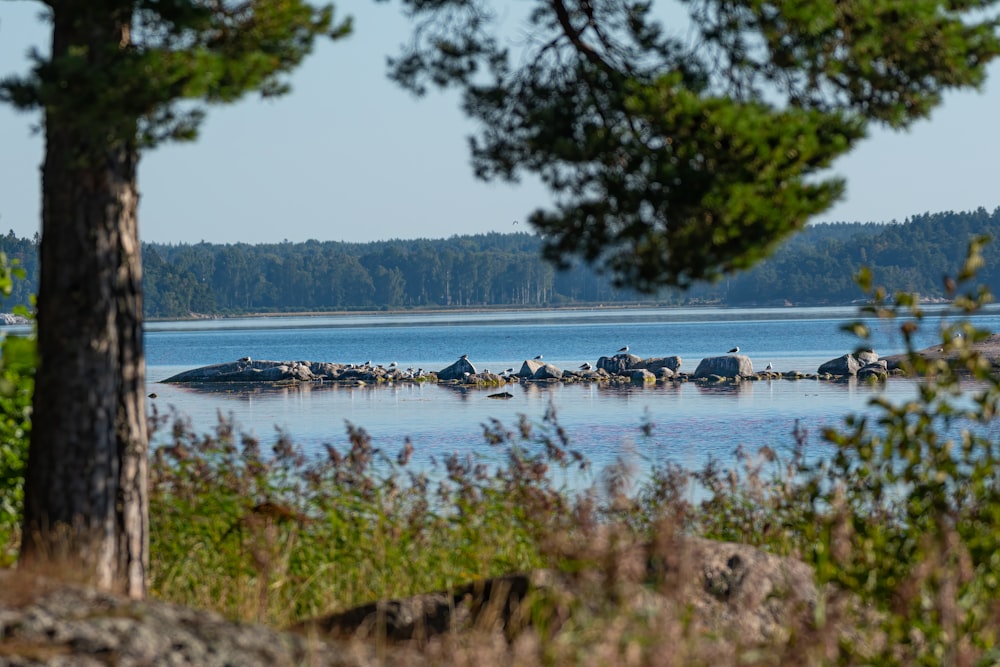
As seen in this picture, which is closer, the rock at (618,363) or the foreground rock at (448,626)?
the foreground rock at (448,626)

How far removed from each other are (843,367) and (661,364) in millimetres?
5778

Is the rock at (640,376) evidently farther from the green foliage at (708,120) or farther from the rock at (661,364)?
the green foliage at (708,120)

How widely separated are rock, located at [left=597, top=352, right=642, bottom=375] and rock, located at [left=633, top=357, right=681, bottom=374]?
0.68ft

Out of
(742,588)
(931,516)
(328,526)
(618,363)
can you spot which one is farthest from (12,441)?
(618,363)

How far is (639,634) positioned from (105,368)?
10.5 ft

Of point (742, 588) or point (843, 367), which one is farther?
point (843, 367)

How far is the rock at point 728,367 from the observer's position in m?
39.2

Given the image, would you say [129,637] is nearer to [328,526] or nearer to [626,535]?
[626,535]

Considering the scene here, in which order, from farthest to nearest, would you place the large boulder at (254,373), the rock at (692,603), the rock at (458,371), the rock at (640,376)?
the large boulder at (254,373) → the rock at (458,371) → the rock at (640,376) → the rock at (692,603)

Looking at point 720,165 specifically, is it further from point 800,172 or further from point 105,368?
point 105,368

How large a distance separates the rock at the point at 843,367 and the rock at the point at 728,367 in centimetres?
256

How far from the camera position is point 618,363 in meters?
42.2

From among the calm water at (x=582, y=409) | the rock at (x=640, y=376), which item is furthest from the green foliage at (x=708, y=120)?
the rock at (x=640, y=376)

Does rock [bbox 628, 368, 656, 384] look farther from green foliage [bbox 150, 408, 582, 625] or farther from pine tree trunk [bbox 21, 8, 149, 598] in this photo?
pine tree trunk [bbox 21, 8, 149, 598]
